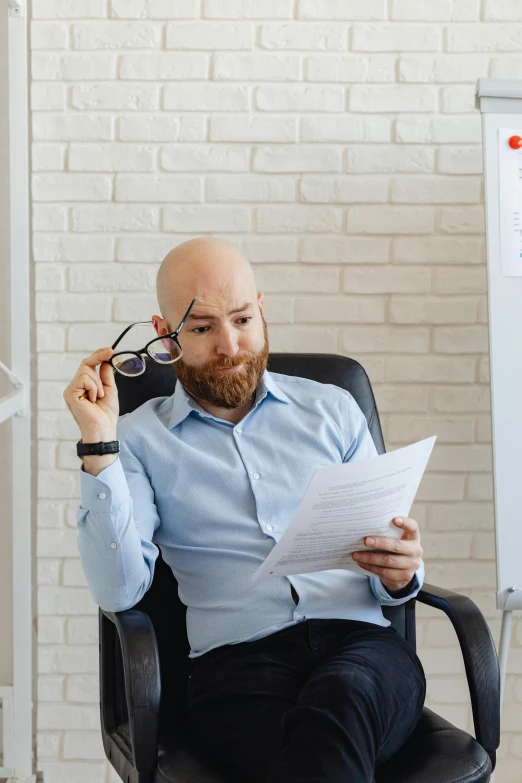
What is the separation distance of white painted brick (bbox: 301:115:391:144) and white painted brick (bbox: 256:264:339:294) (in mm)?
349

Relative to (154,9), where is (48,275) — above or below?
below

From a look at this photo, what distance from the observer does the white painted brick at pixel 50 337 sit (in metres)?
2.35

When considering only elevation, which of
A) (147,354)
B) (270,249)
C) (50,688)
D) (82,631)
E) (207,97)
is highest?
(207,97)

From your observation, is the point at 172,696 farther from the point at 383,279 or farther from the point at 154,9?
the point at 154,9

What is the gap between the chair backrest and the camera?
67.2 inches

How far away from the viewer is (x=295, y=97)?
7.61 ft

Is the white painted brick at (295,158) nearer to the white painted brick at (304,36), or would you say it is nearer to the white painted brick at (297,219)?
the white painted brick at (297,219)

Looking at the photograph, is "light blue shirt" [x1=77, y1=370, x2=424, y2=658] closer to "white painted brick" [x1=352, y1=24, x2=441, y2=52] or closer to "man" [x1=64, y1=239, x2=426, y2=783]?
"man" [x1=64, y1=239, x2=426, y2=783]

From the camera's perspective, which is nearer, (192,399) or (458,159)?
(192,399)

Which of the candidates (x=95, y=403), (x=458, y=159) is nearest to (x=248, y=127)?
(x=458, y=159)

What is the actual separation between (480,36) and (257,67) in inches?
23.8

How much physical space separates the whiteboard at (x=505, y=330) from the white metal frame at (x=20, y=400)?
115 centimetres

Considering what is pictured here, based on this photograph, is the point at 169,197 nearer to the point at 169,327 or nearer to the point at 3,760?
the point at 169,327

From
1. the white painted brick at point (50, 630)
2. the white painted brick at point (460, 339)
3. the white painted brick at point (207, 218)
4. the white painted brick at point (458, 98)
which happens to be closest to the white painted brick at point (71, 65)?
the white painted brick at point (207, 218)
